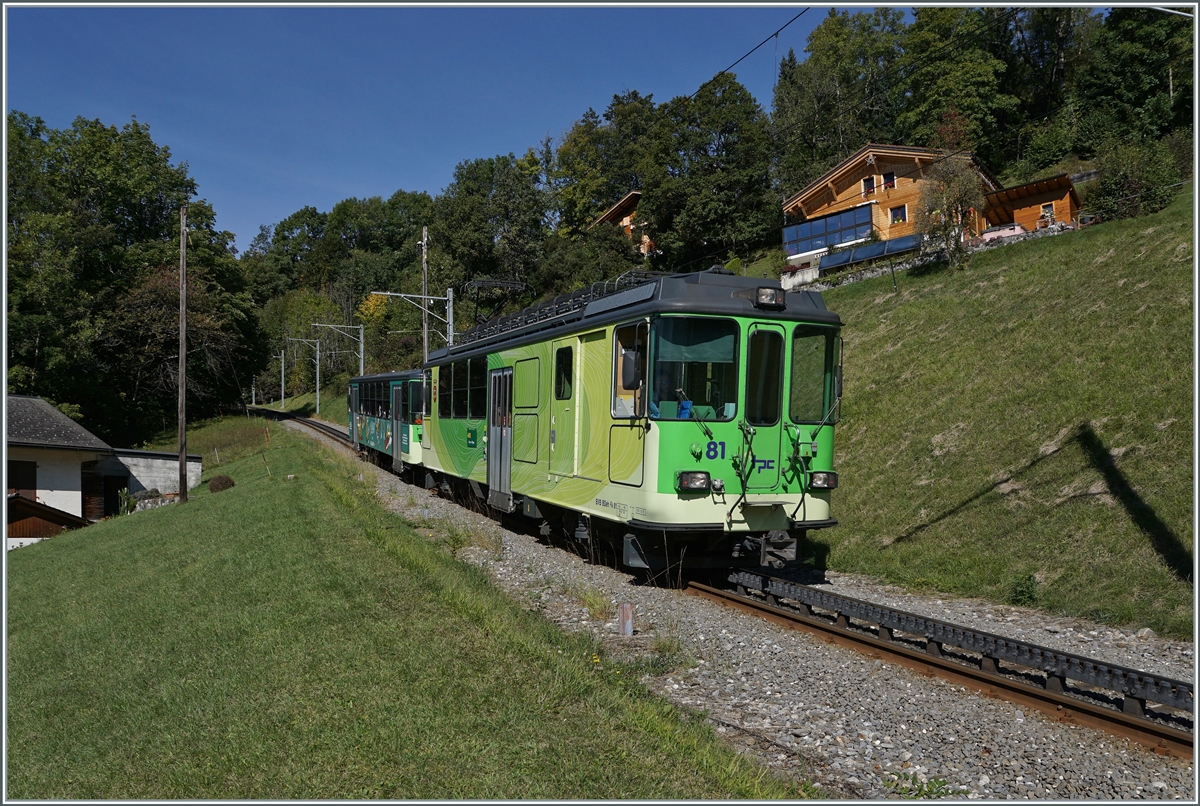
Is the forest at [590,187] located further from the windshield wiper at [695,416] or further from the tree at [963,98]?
the windshield wiper at [695,416]

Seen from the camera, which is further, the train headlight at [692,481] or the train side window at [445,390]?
the train side window at [445,390]

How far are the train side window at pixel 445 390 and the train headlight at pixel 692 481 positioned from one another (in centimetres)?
915

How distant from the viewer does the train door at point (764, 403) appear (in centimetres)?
905

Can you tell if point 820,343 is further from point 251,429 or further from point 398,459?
point 251,429

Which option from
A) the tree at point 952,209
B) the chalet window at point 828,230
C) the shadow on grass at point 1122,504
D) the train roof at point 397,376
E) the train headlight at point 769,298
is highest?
the chalet window at point 828,230

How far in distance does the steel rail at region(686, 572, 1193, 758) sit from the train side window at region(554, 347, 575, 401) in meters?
3.45

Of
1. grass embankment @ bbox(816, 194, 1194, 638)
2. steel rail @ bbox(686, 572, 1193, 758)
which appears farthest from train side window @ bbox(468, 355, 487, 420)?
steel rail @ bbox(686, 572, 1193, 758)

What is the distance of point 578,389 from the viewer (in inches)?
420

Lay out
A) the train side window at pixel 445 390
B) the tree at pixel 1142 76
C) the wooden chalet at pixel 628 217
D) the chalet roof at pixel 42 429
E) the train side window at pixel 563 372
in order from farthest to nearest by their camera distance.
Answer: the wooden chalet at pixel 628 217 → the tree at pixel 1142 76 → the chalet roof at pixel 42 429 → the train side window at pixel 445 390 → the train side window at pixel 563 372

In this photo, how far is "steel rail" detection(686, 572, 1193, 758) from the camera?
16.3 ft

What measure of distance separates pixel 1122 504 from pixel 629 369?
608cm

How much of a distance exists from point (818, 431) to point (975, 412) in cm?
603

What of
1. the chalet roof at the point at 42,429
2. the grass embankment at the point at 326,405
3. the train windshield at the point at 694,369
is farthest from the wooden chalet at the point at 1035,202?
the grass embankment at the point at 326,405

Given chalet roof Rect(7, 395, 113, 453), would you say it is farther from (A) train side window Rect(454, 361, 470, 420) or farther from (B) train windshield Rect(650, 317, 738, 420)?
(B) train windshield Rect(650, 317, 738, 420)
